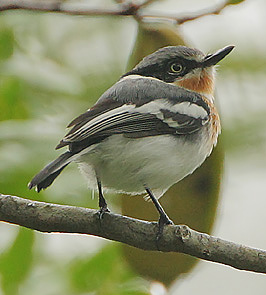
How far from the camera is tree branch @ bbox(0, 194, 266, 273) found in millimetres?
2256

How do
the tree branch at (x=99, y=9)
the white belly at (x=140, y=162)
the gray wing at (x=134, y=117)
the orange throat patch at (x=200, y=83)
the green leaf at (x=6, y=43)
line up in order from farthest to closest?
the orange throat patch at (x=200, y=83) → the green leaf at (x=6, y=43) → the white belly at (x=140, y=162) → the gray wing at (x=134, y=117) → the tree branch at (x=99, y=9)

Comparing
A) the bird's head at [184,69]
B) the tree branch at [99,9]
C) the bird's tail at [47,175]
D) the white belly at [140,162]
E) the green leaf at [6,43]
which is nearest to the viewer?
the bird's tail at [47,175]

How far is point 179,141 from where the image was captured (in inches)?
113

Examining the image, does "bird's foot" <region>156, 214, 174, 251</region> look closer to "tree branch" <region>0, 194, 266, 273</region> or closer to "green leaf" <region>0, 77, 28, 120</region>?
"tree branch" <region>0, 194, 266, 273</region>

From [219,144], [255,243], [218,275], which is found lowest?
[218,275]

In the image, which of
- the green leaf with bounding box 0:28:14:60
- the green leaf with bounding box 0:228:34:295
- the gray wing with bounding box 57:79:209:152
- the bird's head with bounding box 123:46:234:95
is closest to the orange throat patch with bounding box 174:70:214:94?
the bird's head with bounding box 123:46:234:95

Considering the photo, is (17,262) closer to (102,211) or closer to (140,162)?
(102,211)

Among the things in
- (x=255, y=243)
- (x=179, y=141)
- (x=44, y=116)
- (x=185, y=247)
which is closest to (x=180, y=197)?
(x=179, y=141)

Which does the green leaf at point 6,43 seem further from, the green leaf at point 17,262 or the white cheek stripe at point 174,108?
the green leaf at point 17,262

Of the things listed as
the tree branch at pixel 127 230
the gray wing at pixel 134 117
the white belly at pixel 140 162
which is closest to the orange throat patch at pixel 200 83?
the gray wing at pixel 134 117

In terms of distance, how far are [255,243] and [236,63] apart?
1564mm

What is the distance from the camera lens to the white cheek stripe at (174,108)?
2840 millimetres

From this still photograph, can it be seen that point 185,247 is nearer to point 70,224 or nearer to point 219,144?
point 70,224

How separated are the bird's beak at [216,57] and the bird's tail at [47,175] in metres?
1.00
